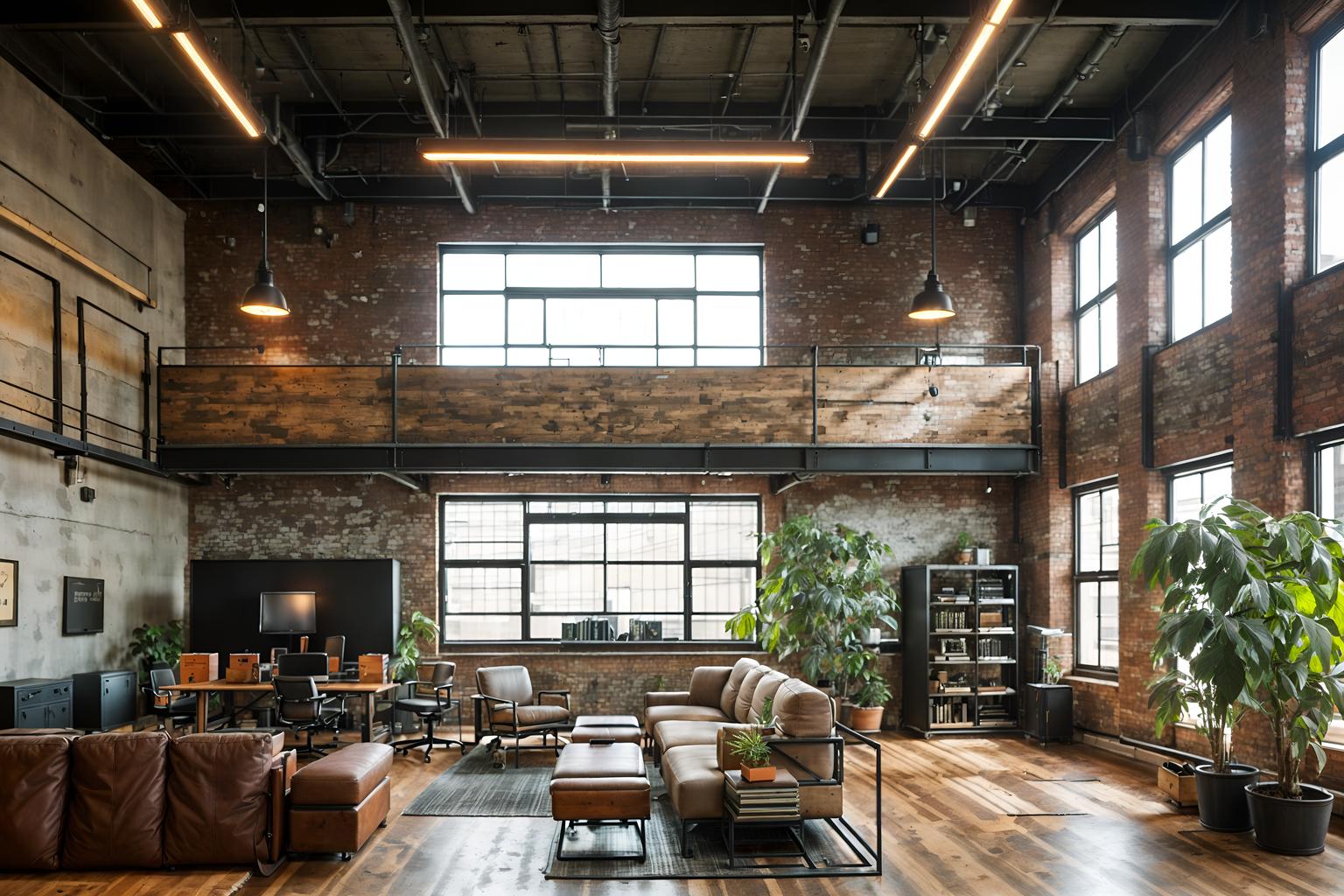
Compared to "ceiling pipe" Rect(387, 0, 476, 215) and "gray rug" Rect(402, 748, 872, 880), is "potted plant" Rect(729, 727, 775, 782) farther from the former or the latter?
"ceiling pipe" Rect(387, 0, 476, 215)

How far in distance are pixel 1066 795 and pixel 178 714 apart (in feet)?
27.6

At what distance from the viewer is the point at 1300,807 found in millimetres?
6812

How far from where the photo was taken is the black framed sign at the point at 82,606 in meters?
10.4

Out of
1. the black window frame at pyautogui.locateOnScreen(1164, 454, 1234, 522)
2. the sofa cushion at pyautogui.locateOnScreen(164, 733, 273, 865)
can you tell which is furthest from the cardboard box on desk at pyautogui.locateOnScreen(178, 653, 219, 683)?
the black window frame at pyautogui.locateOnScreen(1164, 454, 1234, 522)

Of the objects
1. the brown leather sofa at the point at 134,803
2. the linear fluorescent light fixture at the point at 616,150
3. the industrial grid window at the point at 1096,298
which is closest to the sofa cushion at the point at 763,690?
the brown leather sofa at the point at 134,803

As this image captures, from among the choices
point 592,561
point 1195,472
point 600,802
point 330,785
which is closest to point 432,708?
point 592,561

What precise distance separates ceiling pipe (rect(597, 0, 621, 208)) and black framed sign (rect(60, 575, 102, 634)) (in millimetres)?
6674

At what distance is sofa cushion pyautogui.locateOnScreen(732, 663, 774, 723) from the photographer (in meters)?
9.26

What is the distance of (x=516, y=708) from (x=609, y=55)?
6.11 meters

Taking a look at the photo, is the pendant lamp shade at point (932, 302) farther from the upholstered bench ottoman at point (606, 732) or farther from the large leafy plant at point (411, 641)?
the large leafy plant at point (411, 641)

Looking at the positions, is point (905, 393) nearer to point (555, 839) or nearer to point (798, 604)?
point (798, 604)

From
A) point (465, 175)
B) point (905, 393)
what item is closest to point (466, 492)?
point (465, 175)

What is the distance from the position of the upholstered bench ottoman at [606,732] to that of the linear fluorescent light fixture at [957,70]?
18.6 ft

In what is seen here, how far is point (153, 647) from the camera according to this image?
11.8 m
